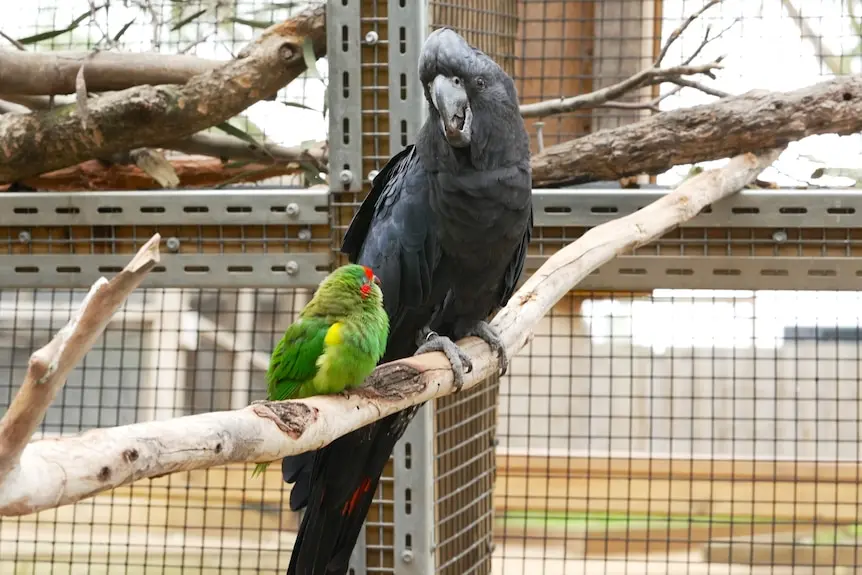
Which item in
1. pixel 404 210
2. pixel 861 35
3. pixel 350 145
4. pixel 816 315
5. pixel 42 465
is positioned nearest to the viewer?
pixel 42 465

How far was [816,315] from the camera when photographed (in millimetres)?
2732

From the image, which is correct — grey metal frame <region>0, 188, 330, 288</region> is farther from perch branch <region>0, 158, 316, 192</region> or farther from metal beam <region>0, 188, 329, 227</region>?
perch branch <region>0, 158, 316, 192</region>

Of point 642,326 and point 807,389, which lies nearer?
point 642,326

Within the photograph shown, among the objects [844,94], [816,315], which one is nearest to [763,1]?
[844,94]

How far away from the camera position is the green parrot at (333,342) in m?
1.05

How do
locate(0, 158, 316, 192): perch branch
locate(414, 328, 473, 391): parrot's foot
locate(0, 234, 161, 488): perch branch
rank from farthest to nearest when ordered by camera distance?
locate(0, 158, 316, 192): perch branch → locate(414, 328, 473, 391): parrot's foot → locate(0, 234, 161, 488): perch branch

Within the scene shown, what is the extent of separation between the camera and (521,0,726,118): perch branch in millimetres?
1948

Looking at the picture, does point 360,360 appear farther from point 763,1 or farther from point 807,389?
point 807,389

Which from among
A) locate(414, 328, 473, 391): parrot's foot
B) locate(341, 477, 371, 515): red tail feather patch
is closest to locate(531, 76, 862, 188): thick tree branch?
locate(414, 328, 473, 391): parrot's foot

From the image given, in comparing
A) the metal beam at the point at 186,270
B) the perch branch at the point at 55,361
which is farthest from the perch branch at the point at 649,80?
the perch branch at the point at 55,361

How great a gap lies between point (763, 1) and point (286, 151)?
52.8 inches

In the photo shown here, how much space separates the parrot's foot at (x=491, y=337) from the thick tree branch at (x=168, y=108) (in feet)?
2.58

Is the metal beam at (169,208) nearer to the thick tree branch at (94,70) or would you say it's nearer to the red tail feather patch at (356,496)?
the thick tree branch at (94,70)

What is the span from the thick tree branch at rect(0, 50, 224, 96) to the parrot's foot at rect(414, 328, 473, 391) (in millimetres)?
992
